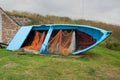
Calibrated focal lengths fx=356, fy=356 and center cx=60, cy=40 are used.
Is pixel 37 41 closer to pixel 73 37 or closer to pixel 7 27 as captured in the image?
pixel 73 37

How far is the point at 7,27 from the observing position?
23.2 meters

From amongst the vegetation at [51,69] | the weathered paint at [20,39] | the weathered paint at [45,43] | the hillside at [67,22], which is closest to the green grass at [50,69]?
the vegetation at [51,69]

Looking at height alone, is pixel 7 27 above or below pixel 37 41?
above

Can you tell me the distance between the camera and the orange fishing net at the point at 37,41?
17.2 metres

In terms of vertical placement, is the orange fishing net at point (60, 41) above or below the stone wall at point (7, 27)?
below

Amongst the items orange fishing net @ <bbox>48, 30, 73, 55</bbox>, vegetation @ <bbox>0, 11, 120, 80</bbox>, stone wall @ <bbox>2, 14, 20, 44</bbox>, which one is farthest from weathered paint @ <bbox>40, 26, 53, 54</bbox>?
stone wall @ <bbox>2, 14, 20, 44</bbox>

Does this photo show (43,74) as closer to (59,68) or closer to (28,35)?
(59,68)

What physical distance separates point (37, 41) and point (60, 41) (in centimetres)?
148

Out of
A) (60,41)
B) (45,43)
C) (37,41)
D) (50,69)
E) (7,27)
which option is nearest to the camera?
(50,69)

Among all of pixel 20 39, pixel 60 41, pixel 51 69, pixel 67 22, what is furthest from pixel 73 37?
pixel 67 22

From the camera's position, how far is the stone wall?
23125 millimetres

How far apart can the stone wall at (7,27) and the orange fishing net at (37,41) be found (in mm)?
5076

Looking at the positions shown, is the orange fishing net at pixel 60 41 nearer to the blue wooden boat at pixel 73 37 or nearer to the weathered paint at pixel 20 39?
the blue wooden boat at pixel 73 37

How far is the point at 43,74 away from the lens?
11.6 m
